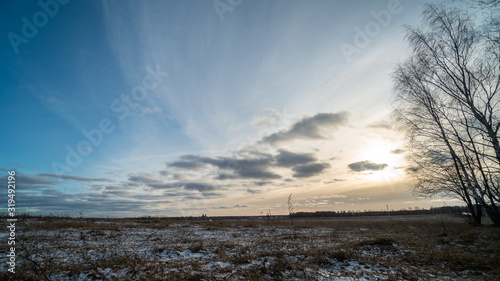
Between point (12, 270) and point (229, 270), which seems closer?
point (12, 270)

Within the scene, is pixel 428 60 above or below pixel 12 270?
above

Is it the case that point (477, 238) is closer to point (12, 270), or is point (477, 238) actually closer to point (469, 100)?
point (469, 100)

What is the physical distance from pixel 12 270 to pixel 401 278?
37.5ft

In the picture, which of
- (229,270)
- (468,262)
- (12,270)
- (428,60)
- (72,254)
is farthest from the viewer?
(428,60)

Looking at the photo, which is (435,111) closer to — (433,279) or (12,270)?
(433,279)

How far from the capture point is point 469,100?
12797 mm

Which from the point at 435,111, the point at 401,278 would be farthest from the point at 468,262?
the point at 435,111

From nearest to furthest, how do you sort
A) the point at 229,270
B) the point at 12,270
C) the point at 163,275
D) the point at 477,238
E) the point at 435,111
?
1. the point at 12,270
2. the point at 163,275
3. the point at 229,270
4. the point at 477,238
5. the point at 435,111

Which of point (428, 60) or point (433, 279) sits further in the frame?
point (428, 60)

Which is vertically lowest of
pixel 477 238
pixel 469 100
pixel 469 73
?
pixel 477 238

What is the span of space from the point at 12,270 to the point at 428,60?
23.7m

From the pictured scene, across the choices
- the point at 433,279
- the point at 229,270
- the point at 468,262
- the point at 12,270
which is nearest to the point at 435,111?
the point at 468,262

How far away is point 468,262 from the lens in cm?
793

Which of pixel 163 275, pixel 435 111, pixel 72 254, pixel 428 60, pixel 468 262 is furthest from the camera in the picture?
pixel 435 111
